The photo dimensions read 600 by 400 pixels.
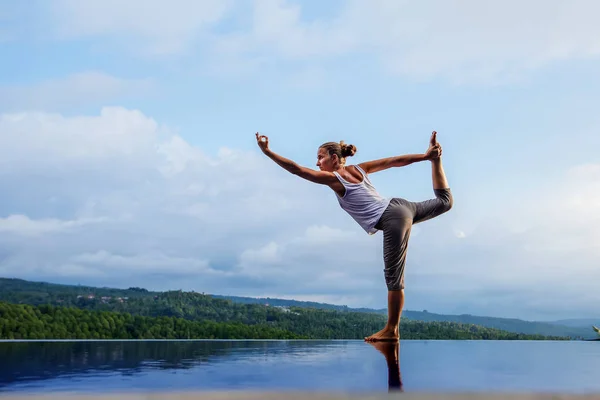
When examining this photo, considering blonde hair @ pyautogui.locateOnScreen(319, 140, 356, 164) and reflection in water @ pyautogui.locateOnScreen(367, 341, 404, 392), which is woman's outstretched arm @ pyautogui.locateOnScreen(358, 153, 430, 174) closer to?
blonde hair @ pyautogui.locateOnScreen(319, 140, 356, 164)

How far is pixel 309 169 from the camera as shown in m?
6.12

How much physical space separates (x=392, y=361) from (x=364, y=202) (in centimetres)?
193

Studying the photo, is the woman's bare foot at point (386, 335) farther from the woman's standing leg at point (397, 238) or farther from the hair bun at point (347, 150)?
the hair bun at point (347, 150)

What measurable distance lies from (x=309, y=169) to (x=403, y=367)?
231 cm

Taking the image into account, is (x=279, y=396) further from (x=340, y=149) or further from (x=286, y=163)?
(x=340, y=149)

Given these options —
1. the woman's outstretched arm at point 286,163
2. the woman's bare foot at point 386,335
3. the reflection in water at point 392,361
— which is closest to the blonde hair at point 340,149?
the woman's outstretched arm at point 286,163

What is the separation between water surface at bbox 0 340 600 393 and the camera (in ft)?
12.0

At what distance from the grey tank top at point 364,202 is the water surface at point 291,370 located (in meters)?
1.32

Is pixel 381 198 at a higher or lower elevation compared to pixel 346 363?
higher

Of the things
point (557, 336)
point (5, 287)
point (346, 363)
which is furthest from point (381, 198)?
point (5, 287)

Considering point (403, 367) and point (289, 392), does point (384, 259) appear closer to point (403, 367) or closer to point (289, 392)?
point (403, 367)

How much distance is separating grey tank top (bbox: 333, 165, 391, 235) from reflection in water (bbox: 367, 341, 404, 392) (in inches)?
47.4

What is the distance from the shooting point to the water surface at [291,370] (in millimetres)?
3645

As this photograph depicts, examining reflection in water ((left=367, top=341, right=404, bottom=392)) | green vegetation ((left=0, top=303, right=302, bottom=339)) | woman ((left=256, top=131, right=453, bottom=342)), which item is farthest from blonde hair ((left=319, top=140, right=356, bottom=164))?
green vegetation ((left=0, top=303, right=302, bottom=339))
